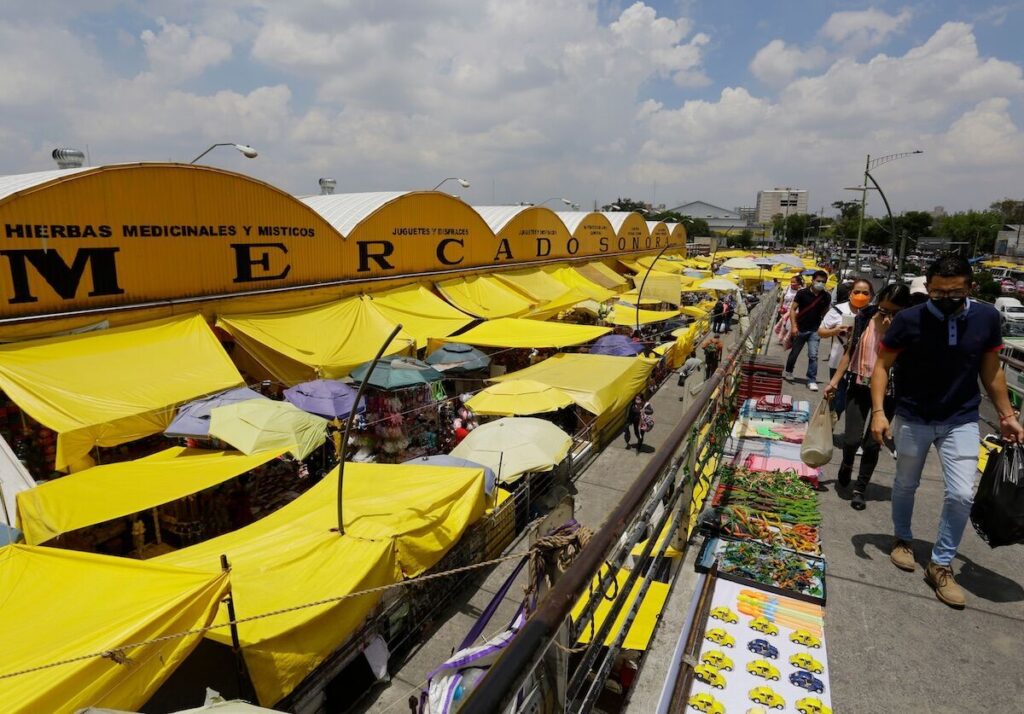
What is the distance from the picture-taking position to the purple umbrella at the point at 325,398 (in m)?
9.03

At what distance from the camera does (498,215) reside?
967 inches

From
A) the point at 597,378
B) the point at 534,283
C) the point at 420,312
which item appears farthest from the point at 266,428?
the point at 534,283

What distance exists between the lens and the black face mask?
2.85m

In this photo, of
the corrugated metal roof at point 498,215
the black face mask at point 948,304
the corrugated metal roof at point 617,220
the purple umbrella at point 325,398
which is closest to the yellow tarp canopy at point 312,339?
the purple umbrella at point 325,398

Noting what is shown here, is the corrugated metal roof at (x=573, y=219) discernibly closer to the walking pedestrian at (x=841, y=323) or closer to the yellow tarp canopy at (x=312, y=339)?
the yellow tarp canopy at (x=312, y=339)

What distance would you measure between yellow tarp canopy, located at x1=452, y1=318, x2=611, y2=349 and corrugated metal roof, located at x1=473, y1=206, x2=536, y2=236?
812cm

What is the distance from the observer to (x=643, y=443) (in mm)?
10305

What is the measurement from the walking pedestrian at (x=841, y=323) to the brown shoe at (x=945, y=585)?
2303mm

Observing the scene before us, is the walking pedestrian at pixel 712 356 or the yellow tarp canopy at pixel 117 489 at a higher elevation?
the walking pedestrian at pixel 712 356

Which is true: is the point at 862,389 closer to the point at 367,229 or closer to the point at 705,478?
the point at 705,478

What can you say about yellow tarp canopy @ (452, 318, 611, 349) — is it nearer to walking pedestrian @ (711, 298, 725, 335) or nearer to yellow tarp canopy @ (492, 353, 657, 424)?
yellow tarp canopy @ (492, 353, 657, 424)

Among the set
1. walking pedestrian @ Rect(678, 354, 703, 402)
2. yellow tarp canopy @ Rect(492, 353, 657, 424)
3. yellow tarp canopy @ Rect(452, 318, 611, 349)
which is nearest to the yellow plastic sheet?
yellow tarp canopy @ Rect(492, 353, 657, 424)

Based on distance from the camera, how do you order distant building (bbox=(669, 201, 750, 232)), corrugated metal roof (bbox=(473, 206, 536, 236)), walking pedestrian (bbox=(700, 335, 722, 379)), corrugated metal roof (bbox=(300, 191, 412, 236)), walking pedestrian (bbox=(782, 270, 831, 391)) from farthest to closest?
1. distant building (bbox=(669, 201, 750, 232))
2. corrugated metal roof (bbox=(473, 206, 536, 236))
3. corrugated metal roof (bbox=(300, 191, 412, 236))
4. walking pedestrian (bbox=(700, 335, 722, 379))
5. walking pedestrian (bbox=(782, 270, 831, 391))

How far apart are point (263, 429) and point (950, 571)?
709 cm
